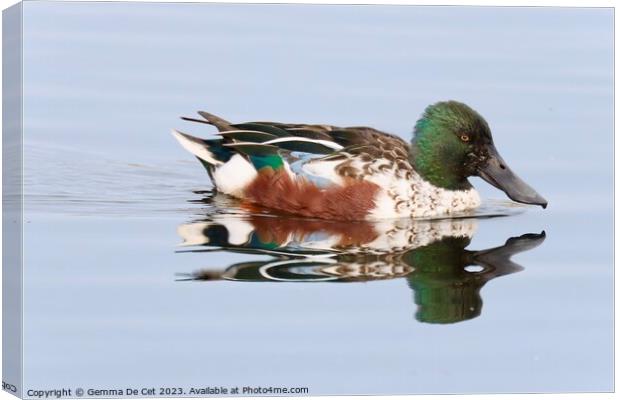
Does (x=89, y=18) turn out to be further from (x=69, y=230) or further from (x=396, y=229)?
(x=396, y=229)

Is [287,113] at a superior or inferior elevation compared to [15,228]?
superior

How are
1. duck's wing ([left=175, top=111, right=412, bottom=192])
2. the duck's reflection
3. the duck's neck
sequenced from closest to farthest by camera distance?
the duck's reflection → duck's wing ([left=175, top=111, right=412, bottom=192]) → the duck's neck

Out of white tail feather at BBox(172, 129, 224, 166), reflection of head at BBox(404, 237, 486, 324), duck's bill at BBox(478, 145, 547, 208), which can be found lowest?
reflection of head at BBox(404, 237, 486, 324)

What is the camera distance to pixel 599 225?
8.17 meters

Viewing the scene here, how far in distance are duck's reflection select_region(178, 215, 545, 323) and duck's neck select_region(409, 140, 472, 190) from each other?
560mm

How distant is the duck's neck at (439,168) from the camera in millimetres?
8875

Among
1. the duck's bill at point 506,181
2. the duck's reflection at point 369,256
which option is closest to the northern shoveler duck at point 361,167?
the duck's bill at point 506,181

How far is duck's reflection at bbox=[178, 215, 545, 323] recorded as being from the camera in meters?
7.84

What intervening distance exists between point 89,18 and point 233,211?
147cm

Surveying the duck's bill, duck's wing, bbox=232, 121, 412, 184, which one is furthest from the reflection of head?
duck's wing, bbox=232, 121, 412, 184

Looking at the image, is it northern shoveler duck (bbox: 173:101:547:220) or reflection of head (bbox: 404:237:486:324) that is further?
northern shoveler duck (bbox: 173:101:547:220)

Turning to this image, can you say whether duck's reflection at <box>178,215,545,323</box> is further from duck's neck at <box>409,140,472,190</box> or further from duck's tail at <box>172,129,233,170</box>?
duck's neck at <box>409,140,472,190</box>

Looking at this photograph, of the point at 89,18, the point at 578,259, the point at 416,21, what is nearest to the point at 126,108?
the point at 89,18

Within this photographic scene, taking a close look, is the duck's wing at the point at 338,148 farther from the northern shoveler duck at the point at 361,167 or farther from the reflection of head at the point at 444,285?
the reflection of head at the point at 444,285
